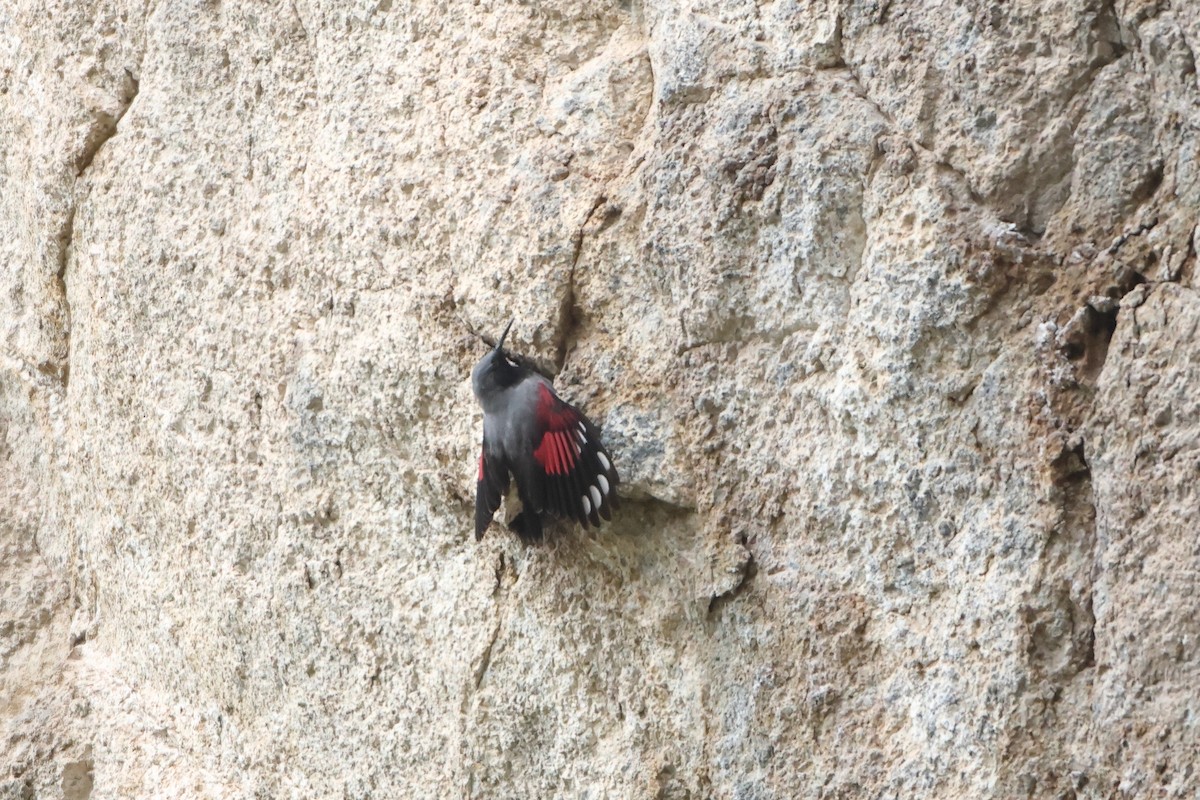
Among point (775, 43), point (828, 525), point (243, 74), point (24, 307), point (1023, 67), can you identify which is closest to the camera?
point (1023, 67)

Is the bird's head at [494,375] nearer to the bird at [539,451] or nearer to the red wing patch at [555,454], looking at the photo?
the bird at [539,451]

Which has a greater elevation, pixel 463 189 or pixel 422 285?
pixel 463 189

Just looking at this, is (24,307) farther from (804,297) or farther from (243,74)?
(804,297)

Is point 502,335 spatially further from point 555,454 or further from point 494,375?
point 555,454

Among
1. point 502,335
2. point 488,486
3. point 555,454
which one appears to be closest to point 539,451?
point 555,454

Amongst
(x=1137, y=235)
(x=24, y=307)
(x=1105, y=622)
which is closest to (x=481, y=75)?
(x=1137, y=235)

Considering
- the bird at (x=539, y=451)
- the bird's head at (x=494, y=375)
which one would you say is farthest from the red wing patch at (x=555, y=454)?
the bird's head at (x=494, y=375)
